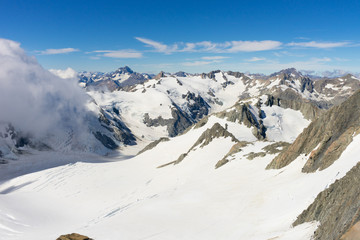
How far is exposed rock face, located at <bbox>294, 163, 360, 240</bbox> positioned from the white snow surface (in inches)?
44.4

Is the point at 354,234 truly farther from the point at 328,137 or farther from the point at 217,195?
the point at 217,195

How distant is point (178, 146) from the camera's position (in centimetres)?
10344

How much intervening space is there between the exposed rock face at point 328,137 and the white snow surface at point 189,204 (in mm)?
1709

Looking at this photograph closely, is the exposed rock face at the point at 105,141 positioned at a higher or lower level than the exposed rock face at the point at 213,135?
lower

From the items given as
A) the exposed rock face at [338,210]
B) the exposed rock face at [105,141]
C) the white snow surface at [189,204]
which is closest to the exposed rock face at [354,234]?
the exposed rock face at [338,210]

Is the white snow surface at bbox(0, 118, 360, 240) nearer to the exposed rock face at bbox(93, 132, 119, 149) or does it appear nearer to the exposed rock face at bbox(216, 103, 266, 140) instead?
the exposed rock face at bbox(216, 103, 266, 140)

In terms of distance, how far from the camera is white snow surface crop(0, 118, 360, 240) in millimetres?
22656

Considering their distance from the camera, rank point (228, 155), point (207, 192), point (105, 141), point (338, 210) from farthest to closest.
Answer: point (105, 141)
point (228, 155)
point (207, 192)
point (338, 210)

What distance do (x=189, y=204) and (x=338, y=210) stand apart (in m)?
22.0

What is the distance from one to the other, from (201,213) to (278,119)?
455 ft

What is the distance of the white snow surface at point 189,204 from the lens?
22.7 metres

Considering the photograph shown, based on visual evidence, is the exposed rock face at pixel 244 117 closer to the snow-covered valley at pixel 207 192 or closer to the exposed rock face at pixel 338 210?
the snow-covered valley at pixel 207 192

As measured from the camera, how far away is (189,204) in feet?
112

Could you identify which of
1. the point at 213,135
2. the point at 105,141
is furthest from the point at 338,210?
the point at 105,141
